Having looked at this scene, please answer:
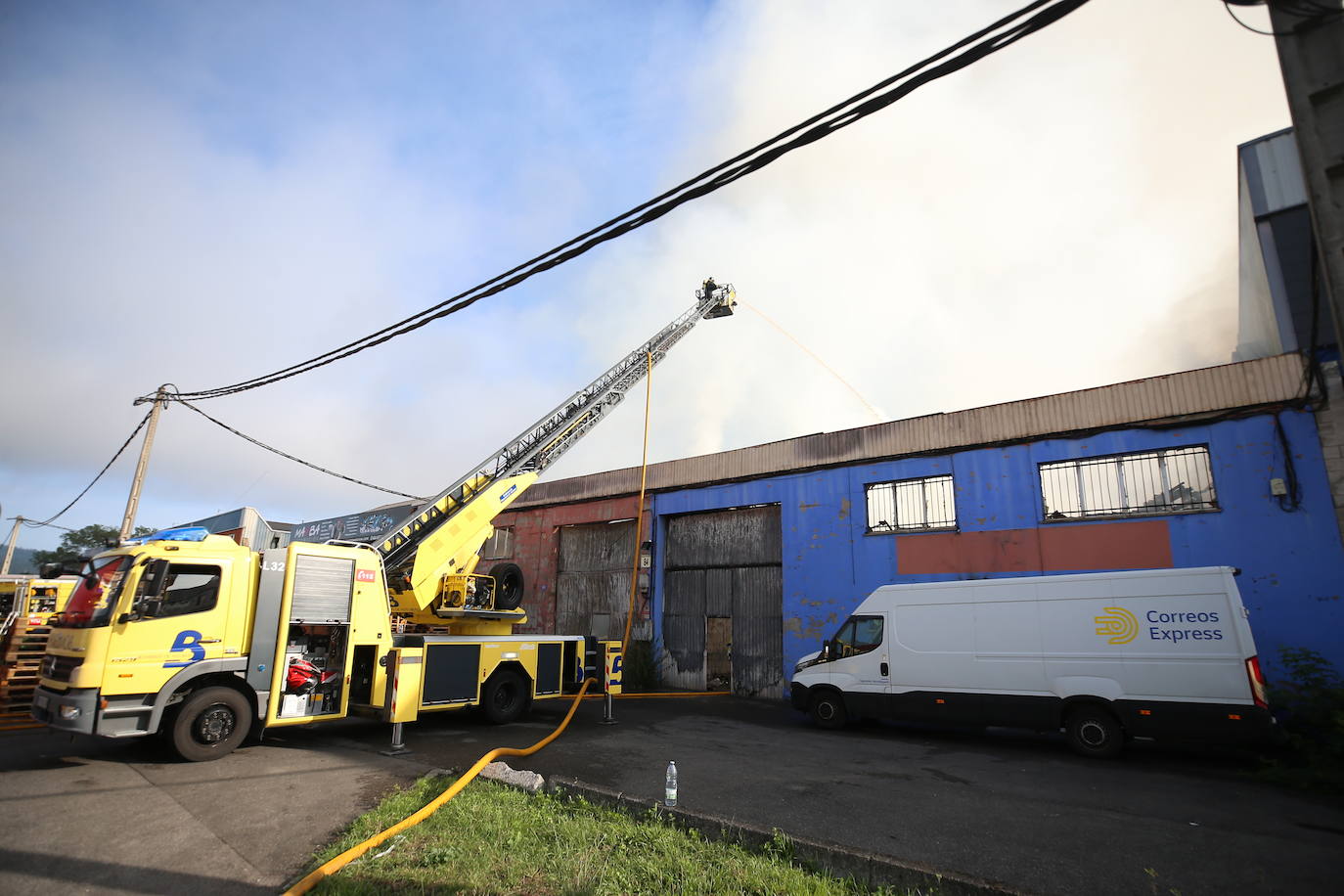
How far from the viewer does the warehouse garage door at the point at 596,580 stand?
2014cm

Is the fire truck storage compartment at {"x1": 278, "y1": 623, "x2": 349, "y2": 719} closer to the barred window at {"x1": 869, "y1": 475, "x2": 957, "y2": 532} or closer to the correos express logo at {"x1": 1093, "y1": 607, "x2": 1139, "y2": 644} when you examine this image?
the correos express logo at {"x1": 1093, "y1": 607, "x2": 1139, "y2": 644}

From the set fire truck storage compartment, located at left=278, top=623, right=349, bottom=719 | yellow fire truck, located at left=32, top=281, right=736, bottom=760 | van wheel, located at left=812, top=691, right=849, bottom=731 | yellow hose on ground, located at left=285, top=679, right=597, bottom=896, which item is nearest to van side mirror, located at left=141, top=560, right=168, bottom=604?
yellow fire truck, located at left=32, top=281, right=736, bottom=760

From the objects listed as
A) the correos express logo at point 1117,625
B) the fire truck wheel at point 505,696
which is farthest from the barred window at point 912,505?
the fire truck wheel at point 505,696

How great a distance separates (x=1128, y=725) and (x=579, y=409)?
10.8 metres

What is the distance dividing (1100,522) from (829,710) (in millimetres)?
6476

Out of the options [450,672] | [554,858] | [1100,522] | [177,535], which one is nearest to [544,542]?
[450,672]

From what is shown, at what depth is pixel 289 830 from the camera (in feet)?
19.1

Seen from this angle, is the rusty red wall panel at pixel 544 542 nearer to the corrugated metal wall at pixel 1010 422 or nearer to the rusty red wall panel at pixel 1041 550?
the corrugated metal wall at pixel 1010 422

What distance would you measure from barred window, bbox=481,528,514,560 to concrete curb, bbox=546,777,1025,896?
1848 cm

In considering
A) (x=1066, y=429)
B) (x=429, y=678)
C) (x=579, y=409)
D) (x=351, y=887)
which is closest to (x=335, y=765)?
(x=429, y=678)

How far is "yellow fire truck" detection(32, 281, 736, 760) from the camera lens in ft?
25.8

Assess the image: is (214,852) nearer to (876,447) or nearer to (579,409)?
(579,409)

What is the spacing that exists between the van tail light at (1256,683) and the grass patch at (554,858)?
24.4 ft

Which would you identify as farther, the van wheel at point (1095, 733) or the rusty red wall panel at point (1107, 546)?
the rusty red wall panel at point (1107, 546)
